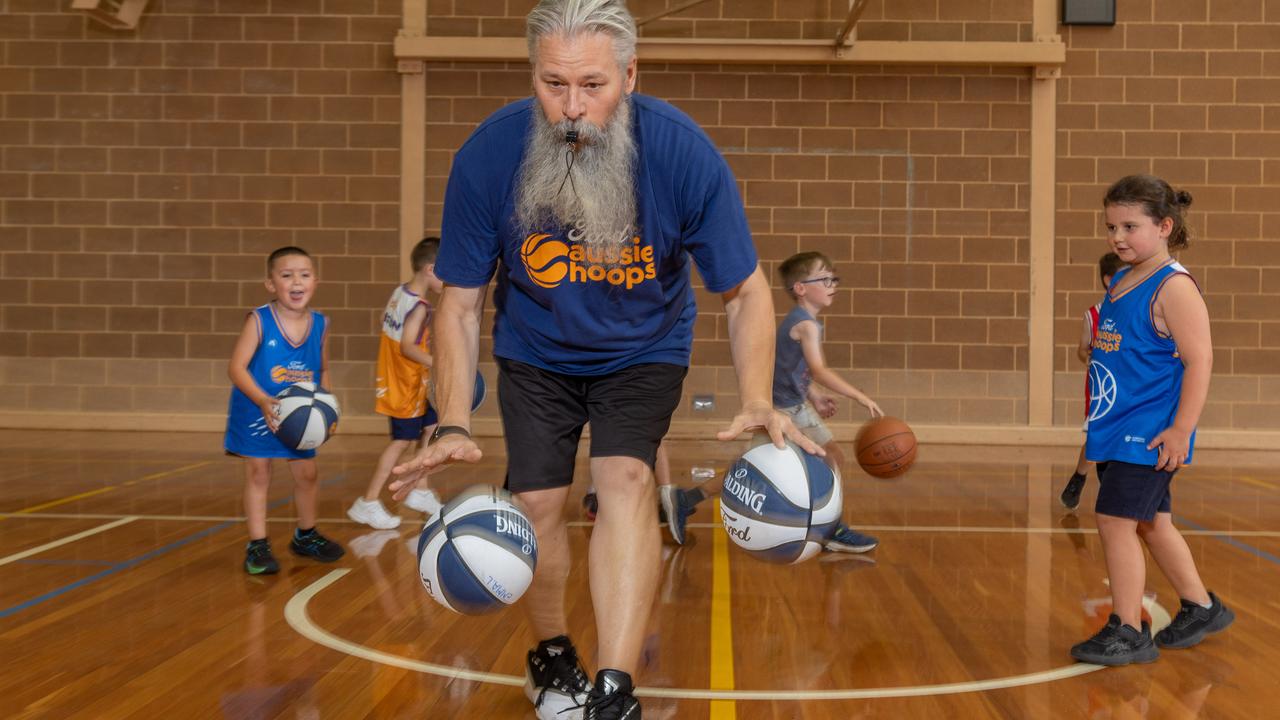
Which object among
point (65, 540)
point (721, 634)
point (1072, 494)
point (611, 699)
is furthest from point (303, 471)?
point (1072, 494)

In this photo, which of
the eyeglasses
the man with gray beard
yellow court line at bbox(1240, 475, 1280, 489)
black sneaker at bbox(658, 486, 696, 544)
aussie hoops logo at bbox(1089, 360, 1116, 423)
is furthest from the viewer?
yellow court line at bbox(1240, 475, 1280, 489)

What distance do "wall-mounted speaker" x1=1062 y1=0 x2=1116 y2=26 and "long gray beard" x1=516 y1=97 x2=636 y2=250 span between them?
9.04m

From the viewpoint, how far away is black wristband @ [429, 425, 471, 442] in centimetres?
254

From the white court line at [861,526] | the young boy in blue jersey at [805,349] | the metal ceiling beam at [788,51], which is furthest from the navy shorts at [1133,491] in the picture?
the metal ceiling beam at [788,51]

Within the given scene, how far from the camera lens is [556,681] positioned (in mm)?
2807

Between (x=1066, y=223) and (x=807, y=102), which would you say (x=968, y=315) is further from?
(x=807, y=102)

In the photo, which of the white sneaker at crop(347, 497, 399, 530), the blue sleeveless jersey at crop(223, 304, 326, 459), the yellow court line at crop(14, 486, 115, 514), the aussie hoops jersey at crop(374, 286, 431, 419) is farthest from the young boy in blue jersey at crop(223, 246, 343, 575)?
the yellow court line at crop(14, 486, 115, 514)

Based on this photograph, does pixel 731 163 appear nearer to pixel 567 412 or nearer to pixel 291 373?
pixel 291 373

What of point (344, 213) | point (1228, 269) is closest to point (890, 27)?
point (1228, 269)

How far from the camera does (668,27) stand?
10.4 meters

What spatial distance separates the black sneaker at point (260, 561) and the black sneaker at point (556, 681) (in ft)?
6.99

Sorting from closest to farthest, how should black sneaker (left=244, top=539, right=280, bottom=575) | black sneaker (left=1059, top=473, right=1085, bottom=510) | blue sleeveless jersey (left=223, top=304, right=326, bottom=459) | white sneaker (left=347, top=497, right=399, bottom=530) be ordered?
black sneaker (left=244, top=539, right=280, bottom=575), blue sleeveless jersey (left=223, top=304, right=326, bottom=459), white sneaker (left=347, top=497, right=399, bottom=530), black sneaker (left=1059, top=473, right=1085, bottom=510)

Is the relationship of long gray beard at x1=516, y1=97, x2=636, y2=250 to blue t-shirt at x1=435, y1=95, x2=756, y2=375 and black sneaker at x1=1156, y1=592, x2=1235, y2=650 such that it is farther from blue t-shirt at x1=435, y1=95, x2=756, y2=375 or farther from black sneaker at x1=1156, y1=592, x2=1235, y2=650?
black sneaker at x1=1156, y1=592, x2=1235, y2=650

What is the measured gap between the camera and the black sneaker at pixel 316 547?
4922 mm
